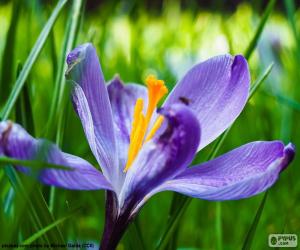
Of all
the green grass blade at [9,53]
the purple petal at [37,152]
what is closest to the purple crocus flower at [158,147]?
the purple petal at [37,152]

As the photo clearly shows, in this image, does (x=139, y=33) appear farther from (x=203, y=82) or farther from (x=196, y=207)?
(x=203, y=82)

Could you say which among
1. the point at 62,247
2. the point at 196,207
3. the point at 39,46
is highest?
the point at 39,46

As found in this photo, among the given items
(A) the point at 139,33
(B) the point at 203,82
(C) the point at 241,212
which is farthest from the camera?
(A) the point at 139,33

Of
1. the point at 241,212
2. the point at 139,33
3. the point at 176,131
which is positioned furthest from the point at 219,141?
the point at 139,33

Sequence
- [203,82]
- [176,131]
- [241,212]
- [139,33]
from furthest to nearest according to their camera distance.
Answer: [139,33] < [241,212] < [203,82] < [176,131]

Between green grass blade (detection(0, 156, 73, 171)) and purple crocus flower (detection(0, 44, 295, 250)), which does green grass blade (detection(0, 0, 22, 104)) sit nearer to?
purple crocus flower (detection(0, 44, 295, 250))

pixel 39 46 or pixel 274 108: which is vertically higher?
pixel 39 46


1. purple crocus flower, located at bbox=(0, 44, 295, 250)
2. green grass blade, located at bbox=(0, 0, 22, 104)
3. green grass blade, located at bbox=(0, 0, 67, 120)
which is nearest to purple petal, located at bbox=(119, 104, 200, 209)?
purple crocus flower, located at bbox=(0, 44, 295, 250)

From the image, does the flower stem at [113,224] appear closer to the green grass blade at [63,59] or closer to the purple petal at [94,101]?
the purple petal at [94,101]
